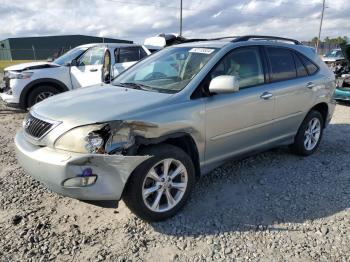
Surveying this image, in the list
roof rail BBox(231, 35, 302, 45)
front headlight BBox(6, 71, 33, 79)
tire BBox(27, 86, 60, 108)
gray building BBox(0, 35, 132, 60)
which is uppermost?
roof rail BBox(231, 35, 302, 45)

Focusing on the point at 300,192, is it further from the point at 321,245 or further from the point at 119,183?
the point at 119,183

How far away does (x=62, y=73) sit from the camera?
30.1 ft

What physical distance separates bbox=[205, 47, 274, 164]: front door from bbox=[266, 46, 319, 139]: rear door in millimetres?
190

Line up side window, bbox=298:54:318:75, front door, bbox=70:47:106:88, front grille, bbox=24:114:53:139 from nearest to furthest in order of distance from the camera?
1. front grille, bbox=24:114:53:139
2. side window, bbox=298:54:318:75
3. front door, bbox=70:47:106:88

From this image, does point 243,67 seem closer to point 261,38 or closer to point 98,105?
point 261,38

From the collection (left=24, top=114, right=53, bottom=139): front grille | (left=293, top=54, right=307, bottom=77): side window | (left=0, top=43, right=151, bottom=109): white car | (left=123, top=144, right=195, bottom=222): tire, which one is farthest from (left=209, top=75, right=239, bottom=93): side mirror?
(left=0, top=43, right=151, bottom=109): white car

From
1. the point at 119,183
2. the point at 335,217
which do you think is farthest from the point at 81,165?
the point at 335,217

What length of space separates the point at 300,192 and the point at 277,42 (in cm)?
206

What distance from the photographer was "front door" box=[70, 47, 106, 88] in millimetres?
9117

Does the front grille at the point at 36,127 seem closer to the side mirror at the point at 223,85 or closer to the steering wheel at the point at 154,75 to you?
the steering wheel at the point at 154,75

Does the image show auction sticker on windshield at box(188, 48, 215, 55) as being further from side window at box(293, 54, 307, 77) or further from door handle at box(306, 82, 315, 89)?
door handle at box(306, 82, 315, 89)

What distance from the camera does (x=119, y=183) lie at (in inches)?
129

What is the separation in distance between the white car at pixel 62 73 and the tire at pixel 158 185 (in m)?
5.32

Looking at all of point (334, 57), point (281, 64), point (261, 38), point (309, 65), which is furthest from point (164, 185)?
point (334, 57)
